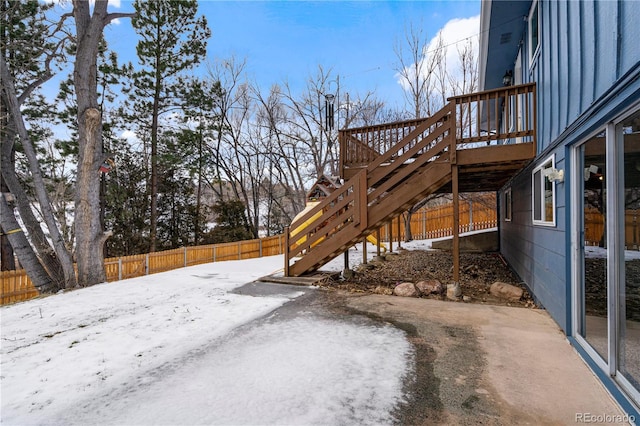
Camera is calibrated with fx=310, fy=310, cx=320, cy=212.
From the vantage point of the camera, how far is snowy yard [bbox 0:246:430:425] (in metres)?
1.89

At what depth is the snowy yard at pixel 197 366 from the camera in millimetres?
1895

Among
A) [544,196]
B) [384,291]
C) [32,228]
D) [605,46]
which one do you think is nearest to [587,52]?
[605,46]

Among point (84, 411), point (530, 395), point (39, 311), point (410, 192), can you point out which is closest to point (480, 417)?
point (530, 395)

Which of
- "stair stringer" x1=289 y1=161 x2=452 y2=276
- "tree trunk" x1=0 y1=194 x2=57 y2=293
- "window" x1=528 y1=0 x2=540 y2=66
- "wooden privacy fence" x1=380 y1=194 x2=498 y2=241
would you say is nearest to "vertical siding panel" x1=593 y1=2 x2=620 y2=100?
"stair stringer" x1=289 y1=161 x2=452 y2=276

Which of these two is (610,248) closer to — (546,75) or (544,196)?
(544,196)

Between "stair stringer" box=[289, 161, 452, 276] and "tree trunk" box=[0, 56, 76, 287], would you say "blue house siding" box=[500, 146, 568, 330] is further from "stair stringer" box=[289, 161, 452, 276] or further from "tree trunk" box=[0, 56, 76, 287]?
"tree trunk" box=[0, 56, 76, 287]

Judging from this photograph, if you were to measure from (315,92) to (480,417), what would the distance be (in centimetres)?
1927

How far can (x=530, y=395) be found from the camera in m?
2.02

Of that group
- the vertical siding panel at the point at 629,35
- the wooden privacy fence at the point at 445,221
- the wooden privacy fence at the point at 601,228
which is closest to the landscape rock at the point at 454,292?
the wooden privacy fence at the point at 601,228

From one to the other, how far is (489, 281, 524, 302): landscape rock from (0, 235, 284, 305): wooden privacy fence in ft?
28.1

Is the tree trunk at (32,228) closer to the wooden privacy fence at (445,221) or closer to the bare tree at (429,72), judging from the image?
the bare tree at (429,72)

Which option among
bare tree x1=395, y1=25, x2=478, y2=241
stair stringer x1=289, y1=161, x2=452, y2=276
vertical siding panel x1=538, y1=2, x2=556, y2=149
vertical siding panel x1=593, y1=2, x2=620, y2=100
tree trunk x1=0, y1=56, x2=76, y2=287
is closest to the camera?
vertical siding panel x1=593, y1=2, x2=620, y2=100

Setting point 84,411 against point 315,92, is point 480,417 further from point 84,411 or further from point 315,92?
point 315,92

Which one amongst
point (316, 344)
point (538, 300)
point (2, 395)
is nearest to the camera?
point (2, 395)
